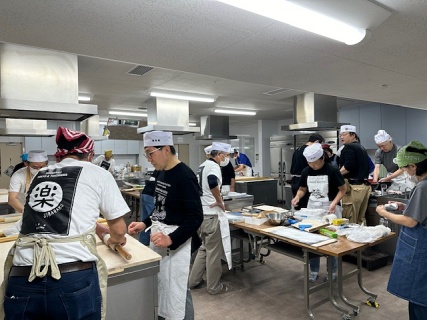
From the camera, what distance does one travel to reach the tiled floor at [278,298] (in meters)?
2.51

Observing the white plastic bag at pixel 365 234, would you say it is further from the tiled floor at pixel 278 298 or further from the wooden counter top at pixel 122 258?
the wooden counter top at pixel 122 258

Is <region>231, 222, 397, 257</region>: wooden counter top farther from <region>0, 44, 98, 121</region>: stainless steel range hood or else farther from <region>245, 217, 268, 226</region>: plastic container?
<region>0, 44, 98, 121</region>: stainless steel range hood

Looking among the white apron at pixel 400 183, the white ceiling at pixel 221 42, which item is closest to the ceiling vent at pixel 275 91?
the white ceiling at pixel 221 42

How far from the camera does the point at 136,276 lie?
5.43ft

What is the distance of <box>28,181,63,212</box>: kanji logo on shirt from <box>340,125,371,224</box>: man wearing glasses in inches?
129

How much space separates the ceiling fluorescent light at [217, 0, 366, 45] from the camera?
140cm

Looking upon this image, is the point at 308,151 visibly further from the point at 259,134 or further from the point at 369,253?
the point at 259,134

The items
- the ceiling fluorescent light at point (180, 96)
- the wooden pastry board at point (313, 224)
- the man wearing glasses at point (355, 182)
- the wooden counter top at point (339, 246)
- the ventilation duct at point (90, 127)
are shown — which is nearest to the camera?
the wooden counter top at point (339, 246)

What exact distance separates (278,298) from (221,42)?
2356mm

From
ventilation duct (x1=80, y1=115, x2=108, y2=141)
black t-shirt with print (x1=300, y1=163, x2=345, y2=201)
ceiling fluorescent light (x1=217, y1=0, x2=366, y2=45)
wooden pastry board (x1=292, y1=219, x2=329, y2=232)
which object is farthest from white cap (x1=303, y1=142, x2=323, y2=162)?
ventilation duct (x1=80, y1=115, x2=108, y2=141)

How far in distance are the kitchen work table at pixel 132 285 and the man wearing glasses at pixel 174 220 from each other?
4.3 inches

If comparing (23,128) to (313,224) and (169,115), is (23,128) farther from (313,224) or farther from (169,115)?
(313,224)

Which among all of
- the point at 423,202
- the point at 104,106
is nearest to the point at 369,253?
the point at 423,202

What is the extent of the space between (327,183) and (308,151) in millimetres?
388
